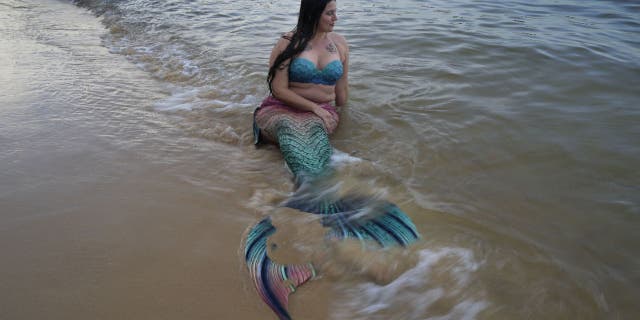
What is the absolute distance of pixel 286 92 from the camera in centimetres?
327

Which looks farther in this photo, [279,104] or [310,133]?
[279,104]

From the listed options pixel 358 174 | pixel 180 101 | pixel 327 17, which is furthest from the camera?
pixel 180 101

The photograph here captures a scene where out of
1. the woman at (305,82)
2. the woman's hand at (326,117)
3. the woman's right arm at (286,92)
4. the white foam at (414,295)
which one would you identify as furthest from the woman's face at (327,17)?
the white foam at (414,295)

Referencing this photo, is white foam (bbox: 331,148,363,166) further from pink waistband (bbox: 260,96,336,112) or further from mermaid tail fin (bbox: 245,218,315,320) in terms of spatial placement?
mermaid tail fin (bbox: 245,218,315,320)

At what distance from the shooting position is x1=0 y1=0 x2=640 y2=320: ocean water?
1.87 metres

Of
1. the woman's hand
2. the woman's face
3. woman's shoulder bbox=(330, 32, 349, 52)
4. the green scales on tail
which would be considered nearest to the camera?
the green scales on tail

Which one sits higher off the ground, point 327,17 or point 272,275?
point 327,17

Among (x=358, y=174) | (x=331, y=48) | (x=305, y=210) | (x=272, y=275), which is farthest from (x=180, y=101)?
(x=272, y=275)

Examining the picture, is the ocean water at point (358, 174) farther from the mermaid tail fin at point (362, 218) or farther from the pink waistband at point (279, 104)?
the pink waistband at point (279, 104)

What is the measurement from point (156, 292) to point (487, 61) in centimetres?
465

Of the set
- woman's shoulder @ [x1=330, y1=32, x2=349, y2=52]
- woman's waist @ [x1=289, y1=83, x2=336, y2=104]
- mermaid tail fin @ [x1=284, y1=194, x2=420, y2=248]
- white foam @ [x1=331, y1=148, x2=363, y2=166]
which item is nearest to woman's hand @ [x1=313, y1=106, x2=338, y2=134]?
woman's waist @ [x1=289, y1=83, x2=336, y2=104]

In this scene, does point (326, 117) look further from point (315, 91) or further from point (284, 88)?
point (284, 88)

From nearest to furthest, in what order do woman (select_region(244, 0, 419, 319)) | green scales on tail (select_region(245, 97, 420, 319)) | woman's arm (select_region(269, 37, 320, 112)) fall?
1. green scales on tail (select_region(245, 97, 420, 319))
2. woman (select_region(244, 0, 419, 319))
3. woman's arm (select_region(269, 37, 320, 112))

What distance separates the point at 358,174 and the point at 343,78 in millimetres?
1017
